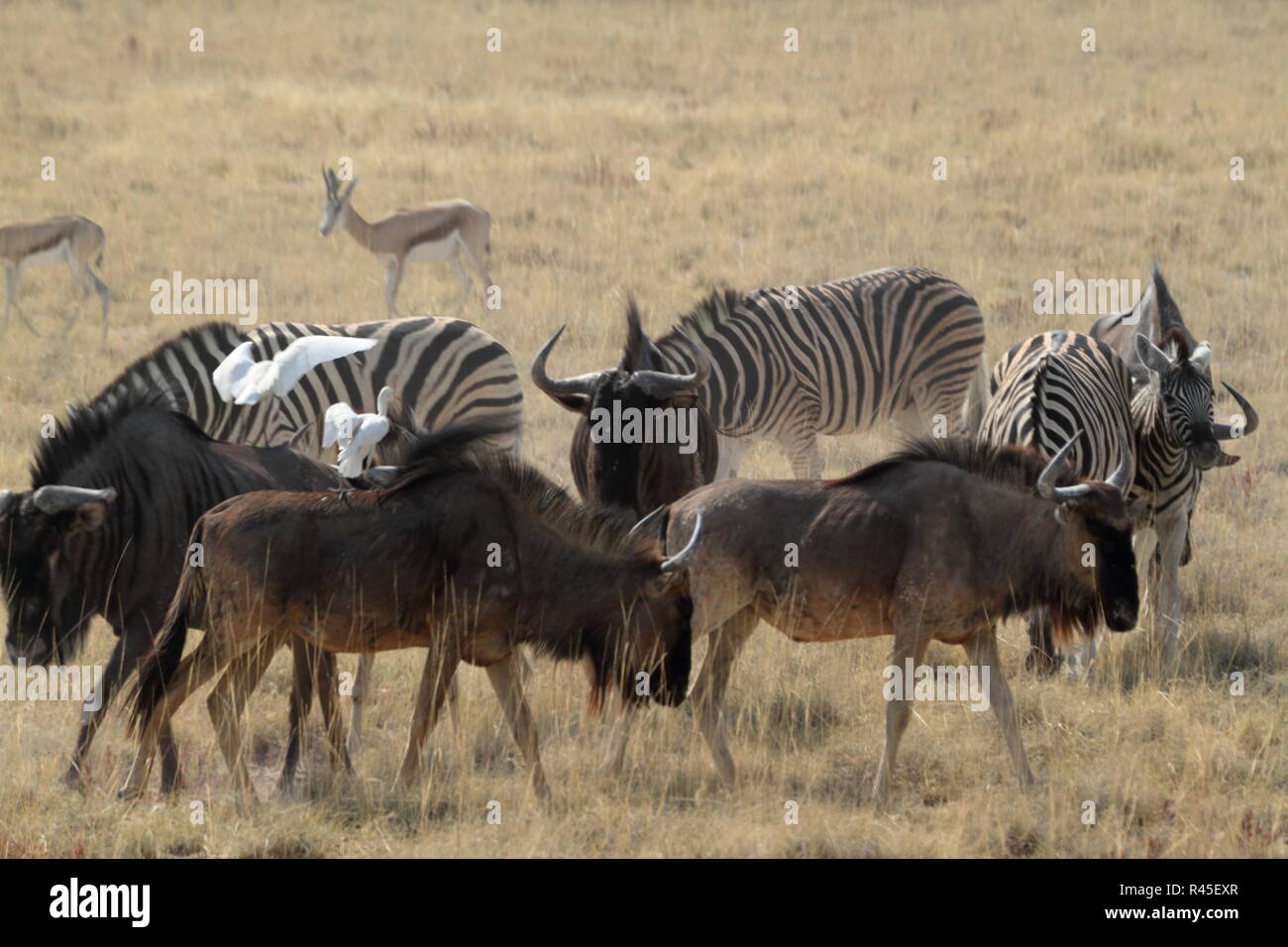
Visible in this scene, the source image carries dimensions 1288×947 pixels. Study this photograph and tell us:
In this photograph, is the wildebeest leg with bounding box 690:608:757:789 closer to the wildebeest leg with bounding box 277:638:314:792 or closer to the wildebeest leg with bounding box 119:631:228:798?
the wildebeest leg with bounding box 277:638:314:792

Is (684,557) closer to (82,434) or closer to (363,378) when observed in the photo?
(82,434)

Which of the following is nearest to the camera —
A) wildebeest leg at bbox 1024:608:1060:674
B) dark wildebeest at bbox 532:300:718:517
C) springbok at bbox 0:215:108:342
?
wildebeest leg at bbox 1024:608:1060:674

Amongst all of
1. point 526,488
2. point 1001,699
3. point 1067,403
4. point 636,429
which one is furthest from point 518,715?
point 1067,403

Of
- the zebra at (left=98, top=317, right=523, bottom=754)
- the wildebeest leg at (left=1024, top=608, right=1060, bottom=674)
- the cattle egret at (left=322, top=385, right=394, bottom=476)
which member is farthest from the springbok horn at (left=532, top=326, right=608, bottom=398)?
the wildebeest leg at (left=1024, top=608, right=1060, bottom=674)

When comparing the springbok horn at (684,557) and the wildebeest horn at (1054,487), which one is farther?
the wildebeest horn at (1054,487)

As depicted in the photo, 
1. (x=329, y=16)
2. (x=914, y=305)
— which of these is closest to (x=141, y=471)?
(x=914, y=305)

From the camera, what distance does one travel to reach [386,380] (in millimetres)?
9281

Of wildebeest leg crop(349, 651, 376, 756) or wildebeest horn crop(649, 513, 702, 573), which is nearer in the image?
wildebeest horn crop(649, 513, 702, 573)

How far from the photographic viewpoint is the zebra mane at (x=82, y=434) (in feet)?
20.4

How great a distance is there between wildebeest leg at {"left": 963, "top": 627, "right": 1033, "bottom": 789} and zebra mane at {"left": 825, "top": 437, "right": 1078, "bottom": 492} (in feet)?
1.95

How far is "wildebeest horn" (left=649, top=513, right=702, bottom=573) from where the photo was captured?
17.5ft

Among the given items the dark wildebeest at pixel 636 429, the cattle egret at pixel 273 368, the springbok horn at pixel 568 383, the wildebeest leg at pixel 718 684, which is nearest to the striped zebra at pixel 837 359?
the dark wildebeest at pixel 636 429

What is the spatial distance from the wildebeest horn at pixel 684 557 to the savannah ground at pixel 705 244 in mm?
854

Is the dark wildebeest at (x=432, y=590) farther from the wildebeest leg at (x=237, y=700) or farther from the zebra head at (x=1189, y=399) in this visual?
the zebra head at (x=1189, y=399)
